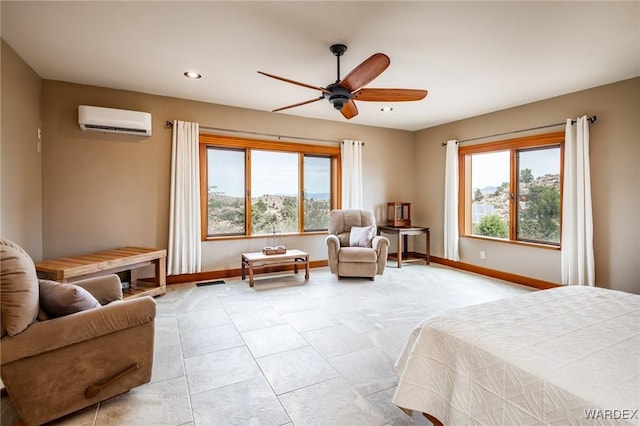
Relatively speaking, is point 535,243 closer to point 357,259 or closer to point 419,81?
point 357,259

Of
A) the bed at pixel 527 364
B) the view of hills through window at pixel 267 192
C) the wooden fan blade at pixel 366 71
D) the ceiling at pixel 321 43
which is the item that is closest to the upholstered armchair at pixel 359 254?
the view of hills through window at pixel 267 192

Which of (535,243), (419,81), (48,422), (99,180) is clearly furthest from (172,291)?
(535,243)

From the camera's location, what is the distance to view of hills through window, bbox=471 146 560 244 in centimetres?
434

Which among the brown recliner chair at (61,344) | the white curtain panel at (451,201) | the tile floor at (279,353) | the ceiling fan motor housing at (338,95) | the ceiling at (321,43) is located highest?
the ceiling at (321,43)

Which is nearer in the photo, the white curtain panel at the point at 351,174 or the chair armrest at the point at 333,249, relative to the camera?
the chair armrest at the point at 333,249

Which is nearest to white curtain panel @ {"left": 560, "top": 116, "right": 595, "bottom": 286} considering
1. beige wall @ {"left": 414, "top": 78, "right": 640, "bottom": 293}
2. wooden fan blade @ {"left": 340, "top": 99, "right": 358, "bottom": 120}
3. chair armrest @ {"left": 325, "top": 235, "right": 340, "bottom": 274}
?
beige wall @ {"left": 414, "top": 78, "right": 640, "bottom": 293}

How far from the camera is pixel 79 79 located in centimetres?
365

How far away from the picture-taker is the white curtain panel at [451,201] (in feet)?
17.8

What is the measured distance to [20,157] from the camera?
3.06 m

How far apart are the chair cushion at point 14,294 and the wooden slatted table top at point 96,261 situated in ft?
4.93

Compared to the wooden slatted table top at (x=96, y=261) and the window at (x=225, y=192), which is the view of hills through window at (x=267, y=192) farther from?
the wooden slatted table top at (x=96, y=261)

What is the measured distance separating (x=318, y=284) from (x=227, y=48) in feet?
10.1

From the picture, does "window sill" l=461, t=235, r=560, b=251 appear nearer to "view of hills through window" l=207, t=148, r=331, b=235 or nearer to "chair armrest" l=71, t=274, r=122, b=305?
"view of hills through window" l=207, t=148, r=331, b=235

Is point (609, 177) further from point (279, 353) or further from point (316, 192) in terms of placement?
point (279, 353)
